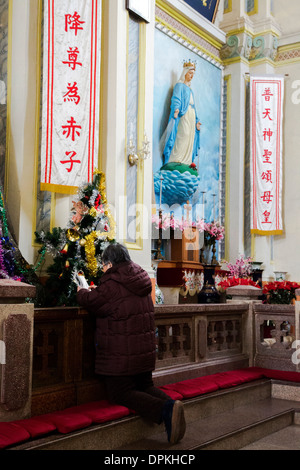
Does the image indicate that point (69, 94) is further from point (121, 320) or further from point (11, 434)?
point (11, 434)

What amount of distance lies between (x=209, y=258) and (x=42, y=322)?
295 inches

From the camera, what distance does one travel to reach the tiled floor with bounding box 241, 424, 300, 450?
4.60 meters

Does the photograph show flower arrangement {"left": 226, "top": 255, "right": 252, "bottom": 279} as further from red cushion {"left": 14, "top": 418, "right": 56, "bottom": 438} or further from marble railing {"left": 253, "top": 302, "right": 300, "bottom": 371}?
red cushion {"left": 14, "top": 418, "right": 56, "bottom": 438}

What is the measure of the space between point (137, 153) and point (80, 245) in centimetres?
239

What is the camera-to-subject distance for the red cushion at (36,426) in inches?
140

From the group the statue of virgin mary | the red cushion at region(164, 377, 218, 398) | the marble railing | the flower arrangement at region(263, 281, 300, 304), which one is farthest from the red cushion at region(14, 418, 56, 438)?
the statue of virgin mary

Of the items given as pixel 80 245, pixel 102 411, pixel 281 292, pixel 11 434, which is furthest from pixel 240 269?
pixel 11 434

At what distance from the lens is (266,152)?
1279 cm

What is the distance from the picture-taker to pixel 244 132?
1297 cm

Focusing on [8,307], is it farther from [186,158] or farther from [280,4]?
[280,4]

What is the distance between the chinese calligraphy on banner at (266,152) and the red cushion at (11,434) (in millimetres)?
9785

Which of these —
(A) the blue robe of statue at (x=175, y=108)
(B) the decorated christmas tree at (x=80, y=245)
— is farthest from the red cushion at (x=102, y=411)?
(A) the blue robe of statue at (x=175, y=108)

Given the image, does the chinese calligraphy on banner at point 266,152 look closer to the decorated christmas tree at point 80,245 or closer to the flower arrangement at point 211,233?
the flower arrangement at point 211,233

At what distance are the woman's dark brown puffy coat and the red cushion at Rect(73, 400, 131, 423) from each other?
0.85 feet
